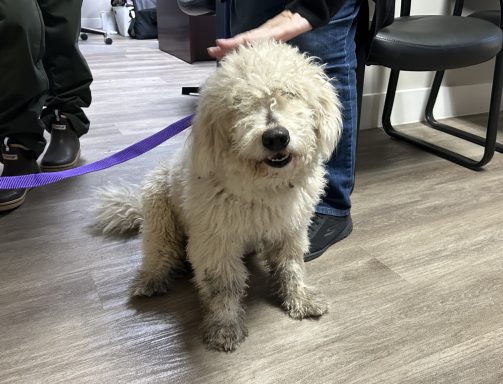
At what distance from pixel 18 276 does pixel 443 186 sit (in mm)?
1536

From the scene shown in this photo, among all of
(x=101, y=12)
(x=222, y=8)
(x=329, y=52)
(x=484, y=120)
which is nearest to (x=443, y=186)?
(x=329, y=52)

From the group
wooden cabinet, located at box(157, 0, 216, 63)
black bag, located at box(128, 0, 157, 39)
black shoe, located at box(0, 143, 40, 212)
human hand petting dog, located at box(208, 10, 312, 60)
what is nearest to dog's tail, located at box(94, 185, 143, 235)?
black shoe, located at box(0, 143, 40, 212)

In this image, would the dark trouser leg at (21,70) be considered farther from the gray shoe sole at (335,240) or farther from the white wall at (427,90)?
the white wall at (427,90)

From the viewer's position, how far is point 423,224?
5.03 ft

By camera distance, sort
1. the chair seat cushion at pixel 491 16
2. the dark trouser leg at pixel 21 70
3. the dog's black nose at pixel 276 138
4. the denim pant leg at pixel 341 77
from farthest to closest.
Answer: the chair seat cushion at pixel 491 16 → the dark trouser leg at pixel 21 70 → the denim pant leg at pixel 341 77 → the dog's black nose at pixel 276 138

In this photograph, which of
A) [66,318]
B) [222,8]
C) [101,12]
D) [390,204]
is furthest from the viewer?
[101,12]

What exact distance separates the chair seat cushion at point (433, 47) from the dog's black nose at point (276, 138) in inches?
38.0

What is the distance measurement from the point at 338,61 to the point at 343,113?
15 cm

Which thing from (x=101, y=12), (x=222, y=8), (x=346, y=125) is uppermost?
(x=222, y=8)

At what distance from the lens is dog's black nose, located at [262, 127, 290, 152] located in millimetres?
831

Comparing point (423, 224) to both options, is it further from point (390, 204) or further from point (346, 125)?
point (346, 125)

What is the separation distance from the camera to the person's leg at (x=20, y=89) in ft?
4.66

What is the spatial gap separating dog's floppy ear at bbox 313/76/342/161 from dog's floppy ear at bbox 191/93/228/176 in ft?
0.64

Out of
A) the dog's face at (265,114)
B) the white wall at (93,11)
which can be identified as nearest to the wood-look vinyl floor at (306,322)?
the dog's face at (265,114)
